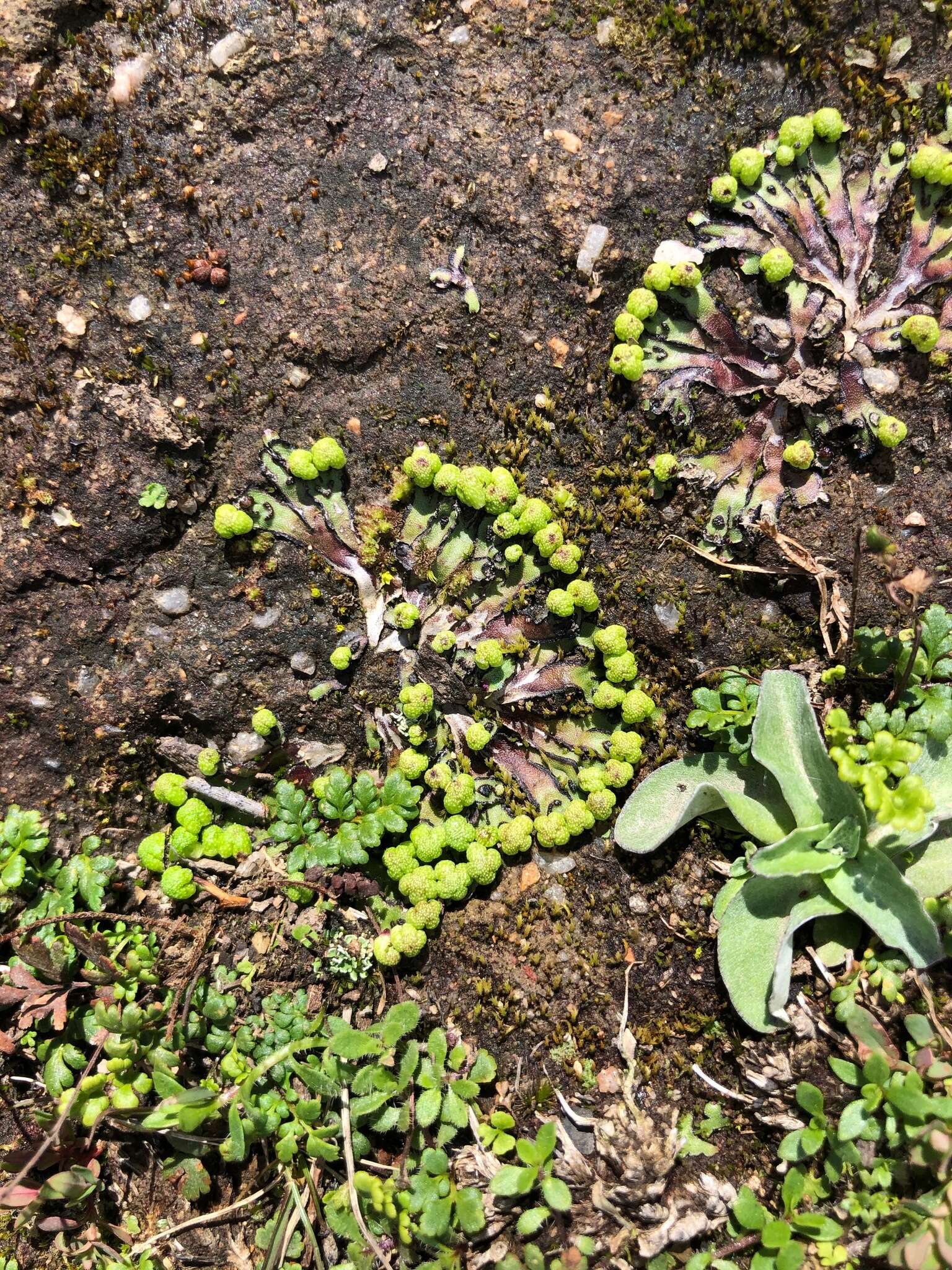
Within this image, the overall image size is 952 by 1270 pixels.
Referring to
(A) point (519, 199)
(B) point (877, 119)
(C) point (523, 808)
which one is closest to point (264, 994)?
(C) point (523, 808)

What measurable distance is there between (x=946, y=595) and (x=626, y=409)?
186cm

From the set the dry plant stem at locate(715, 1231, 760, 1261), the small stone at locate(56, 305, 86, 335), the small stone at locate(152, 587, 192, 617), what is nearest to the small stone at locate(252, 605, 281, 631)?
the small stone at locate(152, 587, 192, 617)

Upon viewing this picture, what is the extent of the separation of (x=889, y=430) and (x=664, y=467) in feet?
3.51

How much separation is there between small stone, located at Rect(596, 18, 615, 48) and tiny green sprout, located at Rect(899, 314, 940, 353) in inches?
79.0

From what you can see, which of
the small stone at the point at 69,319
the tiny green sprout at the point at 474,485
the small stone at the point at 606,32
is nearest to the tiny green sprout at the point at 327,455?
the tiny green sprout at the point at 474,485

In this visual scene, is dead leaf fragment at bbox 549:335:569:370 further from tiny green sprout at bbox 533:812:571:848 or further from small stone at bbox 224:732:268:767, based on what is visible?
small stone at bbox 224:732:268:767

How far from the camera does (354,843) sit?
13.4 feet

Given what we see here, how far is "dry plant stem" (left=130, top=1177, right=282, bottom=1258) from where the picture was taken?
393 cm

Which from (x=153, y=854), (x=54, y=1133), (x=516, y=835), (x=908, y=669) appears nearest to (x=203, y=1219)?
(x=54, y=1133)

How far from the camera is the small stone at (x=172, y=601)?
4.29 m

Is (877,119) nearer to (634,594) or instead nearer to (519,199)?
(519,199)

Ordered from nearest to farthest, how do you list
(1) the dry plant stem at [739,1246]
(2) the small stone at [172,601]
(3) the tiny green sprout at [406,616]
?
1. (1) the dry plant stem at [739,1246]
2. (3) the tiny green sprout at [406,616]
3. (2) the small stone at [172,601]

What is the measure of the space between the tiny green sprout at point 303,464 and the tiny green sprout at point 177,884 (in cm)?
216

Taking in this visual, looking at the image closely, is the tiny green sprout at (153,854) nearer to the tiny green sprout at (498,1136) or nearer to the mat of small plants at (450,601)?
the mat of small plants at (450,601)
